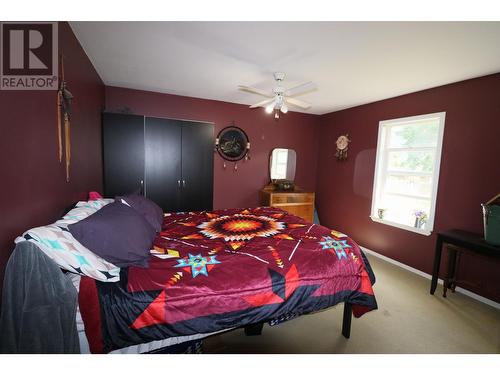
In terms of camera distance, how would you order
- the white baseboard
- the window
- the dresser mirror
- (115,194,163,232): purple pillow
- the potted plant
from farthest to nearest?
the dresser mirror, the potted plant, the window, the white baseboard, (115,194,163,232): purple pillow

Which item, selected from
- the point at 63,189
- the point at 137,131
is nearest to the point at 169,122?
Answer: the point at 137,131

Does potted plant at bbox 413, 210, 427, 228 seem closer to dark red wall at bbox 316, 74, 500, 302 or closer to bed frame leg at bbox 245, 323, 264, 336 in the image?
dark red wall at bbox 316, 74, 500, 302

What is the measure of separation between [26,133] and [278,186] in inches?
140

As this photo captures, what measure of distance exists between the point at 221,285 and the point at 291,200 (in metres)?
2.93

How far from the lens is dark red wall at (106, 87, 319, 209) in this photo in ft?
11.4

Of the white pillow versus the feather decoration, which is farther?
the feather decoration

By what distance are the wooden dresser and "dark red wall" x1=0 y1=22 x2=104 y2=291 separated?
2.66m

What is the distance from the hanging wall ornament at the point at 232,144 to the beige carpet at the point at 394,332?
2.77 m

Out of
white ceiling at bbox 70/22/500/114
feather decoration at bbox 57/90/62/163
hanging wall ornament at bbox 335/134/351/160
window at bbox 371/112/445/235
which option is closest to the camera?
feather decoration at bbox 57/90/62/163

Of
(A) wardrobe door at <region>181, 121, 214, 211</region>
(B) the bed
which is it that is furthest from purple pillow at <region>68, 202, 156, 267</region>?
(A) wardrobe door at <region>181, 121, 214, 211</region>

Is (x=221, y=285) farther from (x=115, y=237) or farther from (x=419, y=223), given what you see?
(x=419, y=223)

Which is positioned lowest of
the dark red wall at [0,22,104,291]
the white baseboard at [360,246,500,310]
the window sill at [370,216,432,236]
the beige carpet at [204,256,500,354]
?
the beige carpet at [204,256,500,354]
